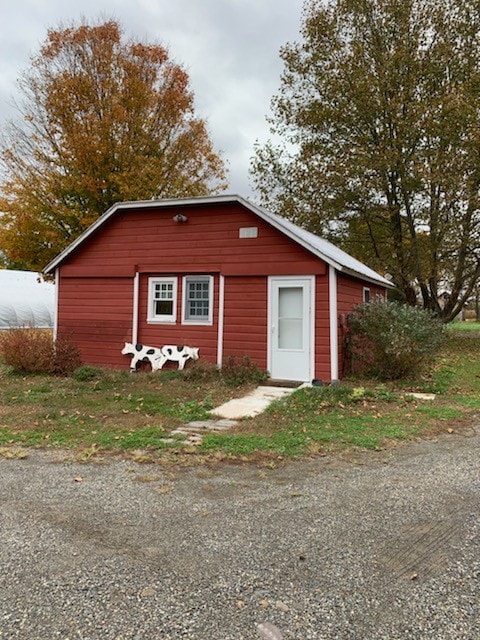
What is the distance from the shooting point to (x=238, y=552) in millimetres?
3031

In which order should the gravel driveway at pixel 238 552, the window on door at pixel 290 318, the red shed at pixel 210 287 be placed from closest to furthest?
the gravel driveway at pixel 238 552, the red shed at pixel 210 287, the window on door at pixel 290 318

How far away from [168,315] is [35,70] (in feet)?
42.3

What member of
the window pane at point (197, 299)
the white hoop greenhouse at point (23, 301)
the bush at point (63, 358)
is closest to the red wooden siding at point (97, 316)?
the bush at point (63, 358)

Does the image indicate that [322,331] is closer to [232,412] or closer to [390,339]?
[390,339]

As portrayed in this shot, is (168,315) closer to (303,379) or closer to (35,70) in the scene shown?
(303,379)

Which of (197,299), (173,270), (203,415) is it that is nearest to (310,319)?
(197,299)

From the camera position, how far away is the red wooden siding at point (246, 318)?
10.8 m

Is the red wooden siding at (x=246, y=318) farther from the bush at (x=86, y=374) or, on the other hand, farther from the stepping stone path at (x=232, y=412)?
the bush at (x=86, y=374)

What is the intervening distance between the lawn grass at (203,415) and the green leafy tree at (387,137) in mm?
11198

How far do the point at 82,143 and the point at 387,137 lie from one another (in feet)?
41.8

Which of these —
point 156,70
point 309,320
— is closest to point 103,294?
point 309,320

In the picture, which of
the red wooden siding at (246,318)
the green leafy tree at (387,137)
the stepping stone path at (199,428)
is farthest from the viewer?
the green leafy tree at (387,137)

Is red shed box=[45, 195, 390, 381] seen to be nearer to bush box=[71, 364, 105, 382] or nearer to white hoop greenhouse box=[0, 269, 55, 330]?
bush box=[71, 364, 105, 382]

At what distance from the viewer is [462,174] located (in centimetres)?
1850
